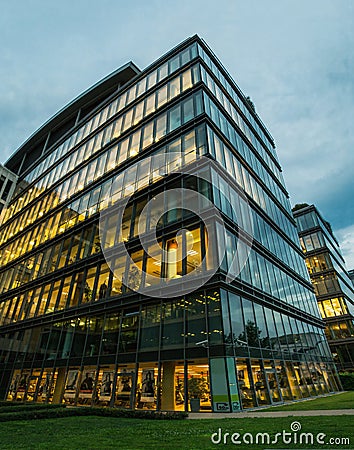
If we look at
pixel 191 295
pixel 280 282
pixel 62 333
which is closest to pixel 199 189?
pixel 191 295

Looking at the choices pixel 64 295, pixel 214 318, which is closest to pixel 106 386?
pixel 214 318

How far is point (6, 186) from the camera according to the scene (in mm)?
54531

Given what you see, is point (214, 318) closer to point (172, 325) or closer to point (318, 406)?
point (172, 325)

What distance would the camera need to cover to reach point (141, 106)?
1156 inches

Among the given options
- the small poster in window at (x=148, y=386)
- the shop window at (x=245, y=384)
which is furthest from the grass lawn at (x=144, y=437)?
the small poster in window at (x=148, y=386)

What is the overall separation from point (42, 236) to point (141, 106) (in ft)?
62.7

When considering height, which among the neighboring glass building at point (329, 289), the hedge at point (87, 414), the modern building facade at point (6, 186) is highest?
the modern building facade at point (6, 186)

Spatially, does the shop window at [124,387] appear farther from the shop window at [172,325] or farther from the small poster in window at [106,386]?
the shop window at [172,325]

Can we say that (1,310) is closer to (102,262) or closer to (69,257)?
(69,257)

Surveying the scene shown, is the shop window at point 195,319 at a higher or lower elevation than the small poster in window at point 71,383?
higher

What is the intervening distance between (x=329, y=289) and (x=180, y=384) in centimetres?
3879

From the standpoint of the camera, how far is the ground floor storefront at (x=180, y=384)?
13734mm

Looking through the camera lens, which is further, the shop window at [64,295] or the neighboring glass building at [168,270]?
the shop window at [64,295]
